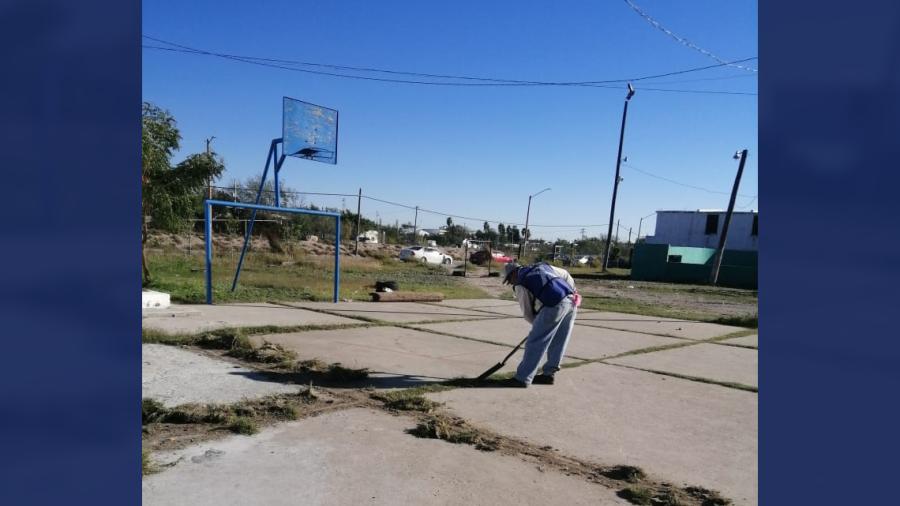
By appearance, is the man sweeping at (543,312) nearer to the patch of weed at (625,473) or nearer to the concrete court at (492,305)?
the patch of weed at (625,473)

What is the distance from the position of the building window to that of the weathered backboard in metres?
38.7

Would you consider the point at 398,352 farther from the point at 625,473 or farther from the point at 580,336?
the point at 625,473

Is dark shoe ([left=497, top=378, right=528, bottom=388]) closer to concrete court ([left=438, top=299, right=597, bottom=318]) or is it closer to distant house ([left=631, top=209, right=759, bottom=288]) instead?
concrete court ([left=438, top=299, right=597, bottom=318])

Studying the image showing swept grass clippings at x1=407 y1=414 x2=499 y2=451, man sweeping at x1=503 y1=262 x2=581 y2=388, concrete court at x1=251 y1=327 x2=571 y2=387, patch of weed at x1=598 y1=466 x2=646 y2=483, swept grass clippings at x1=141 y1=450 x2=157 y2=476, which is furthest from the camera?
Result: concrete court at x1=251 y1=327 x2=571 y2=387

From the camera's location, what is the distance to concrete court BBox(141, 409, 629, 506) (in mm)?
2949

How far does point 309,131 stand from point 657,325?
8.03 metres

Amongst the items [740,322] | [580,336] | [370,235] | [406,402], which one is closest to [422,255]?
[370,235]

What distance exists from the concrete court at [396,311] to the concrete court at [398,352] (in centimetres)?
155

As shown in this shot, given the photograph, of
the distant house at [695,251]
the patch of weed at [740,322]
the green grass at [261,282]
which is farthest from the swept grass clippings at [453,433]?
the distant house at [695,251]

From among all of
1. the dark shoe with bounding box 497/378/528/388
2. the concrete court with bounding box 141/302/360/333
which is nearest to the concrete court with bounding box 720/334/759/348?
the dark shoe with bounding box 497/378/528/388

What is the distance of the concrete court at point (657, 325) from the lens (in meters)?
10.3

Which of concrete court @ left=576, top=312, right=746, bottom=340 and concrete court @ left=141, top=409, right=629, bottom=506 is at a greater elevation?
concrete court @ left=141, top=409, right=629, bottom=506
